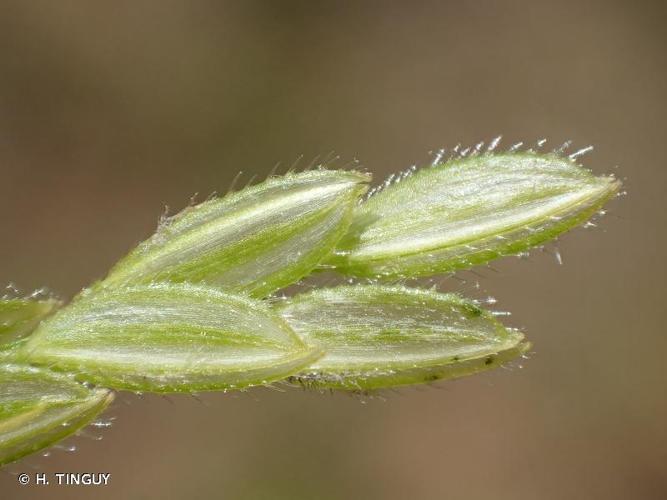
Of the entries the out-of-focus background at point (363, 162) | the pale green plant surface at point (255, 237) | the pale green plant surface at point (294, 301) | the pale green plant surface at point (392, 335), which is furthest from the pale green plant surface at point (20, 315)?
the out-of-focus background at point (363, 162)

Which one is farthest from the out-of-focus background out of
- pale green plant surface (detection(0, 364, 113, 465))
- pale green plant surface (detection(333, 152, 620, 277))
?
pale green plant surface (detection(0, 364, 113, 465))

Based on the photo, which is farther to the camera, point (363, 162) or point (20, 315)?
point (363, 162)

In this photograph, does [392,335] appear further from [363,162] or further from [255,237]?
[363,162]

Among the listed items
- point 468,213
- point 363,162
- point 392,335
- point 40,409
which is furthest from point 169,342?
point 363,162

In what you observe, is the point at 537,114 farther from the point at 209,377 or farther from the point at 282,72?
the point at 209,377

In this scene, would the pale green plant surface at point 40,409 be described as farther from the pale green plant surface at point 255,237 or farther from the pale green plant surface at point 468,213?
the pale green plant surface at point 468,213

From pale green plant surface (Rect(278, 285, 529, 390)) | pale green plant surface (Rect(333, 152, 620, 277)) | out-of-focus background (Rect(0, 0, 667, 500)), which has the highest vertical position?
out-of-focus background (Rect(0, 0, 667, 500))

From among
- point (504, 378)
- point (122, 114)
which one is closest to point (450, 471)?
point (504, 378)

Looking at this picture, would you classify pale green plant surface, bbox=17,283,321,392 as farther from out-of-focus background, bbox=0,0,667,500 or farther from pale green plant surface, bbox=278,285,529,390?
out-of-focus background, bbox=0,0,667,500
